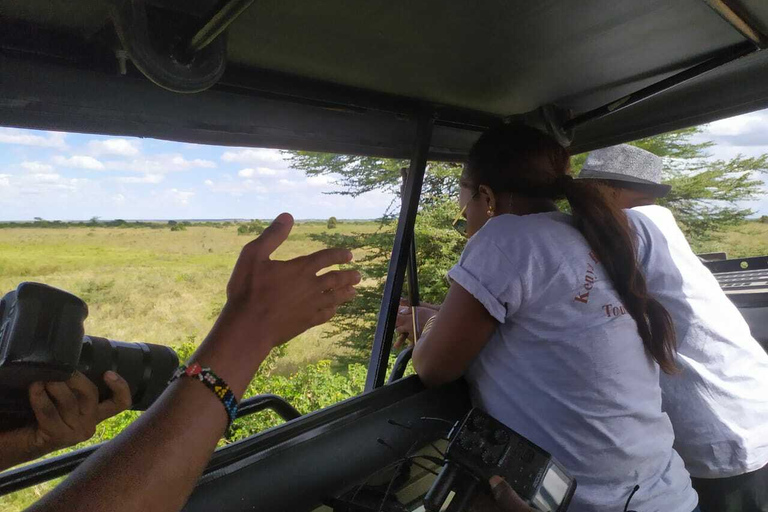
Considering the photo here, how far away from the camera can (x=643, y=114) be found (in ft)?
7.65

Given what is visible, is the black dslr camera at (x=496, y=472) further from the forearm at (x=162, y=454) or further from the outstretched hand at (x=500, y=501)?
the forearm at (x=162, y=454)

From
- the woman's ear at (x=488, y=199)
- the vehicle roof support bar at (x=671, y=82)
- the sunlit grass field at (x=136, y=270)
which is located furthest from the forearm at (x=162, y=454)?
the vehicle roof support bar at (x=671, y=82)

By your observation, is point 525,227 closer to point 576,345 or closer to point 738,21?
point 576,345

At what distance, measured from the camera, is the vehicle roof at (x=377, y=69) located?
115 cm

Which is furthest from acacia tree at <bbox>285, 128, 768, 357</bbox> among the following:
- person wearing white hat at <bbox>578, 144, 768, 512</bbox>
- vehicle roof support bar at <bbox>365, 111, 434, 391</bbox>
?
person wearing white hat at <bbox>578, 144, 768, 512</bbox>

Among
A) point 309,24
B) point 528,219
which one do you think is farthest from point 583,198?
point 309,24

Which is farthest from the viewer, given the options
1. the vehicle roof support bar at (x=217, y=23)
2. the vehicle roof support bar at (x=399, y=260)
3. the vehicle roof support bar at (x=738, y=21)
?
the vehicle roof support bar at (x=399, y=260)

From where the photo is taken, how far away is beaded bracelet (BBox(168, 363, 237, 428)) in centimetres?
66

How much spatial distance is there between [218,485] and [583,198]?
1.43 m

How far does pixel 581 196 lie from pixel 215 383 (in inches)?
58.9

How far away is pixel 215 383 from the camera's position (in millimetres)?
658

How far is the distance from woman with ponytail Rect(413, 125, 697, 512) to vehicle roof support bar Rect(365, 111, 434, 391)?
466mm

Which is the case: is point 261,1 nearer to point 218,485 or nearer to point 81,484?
point 81,484

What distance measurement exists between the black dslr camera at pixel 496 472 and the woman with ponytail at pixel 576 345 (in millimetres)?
258
